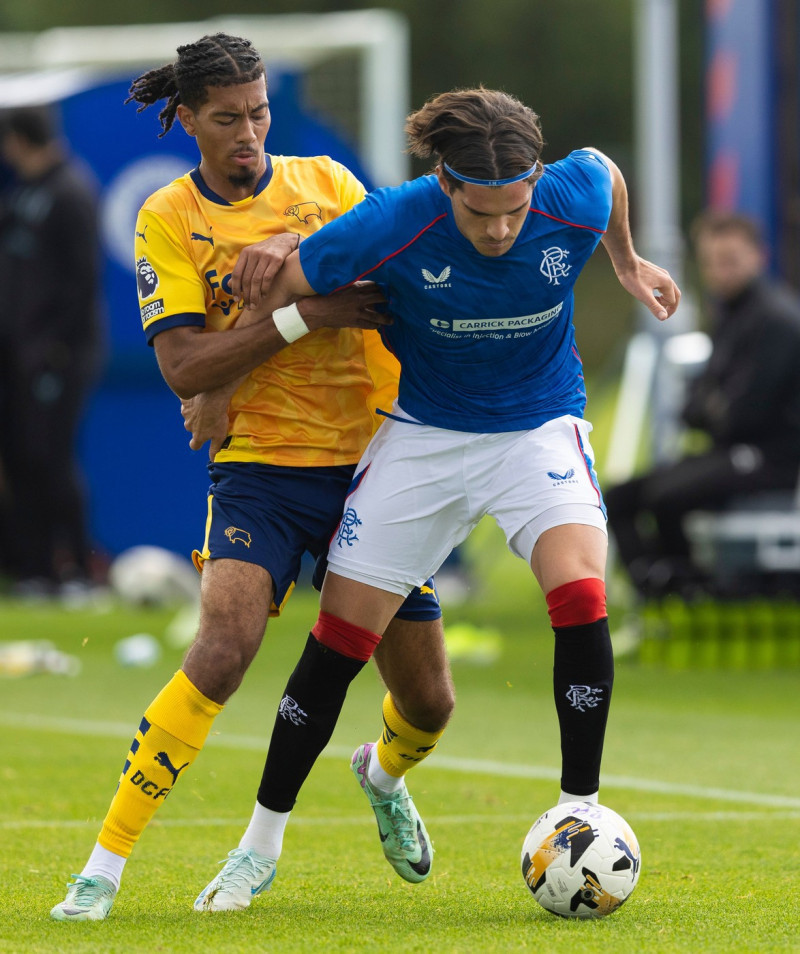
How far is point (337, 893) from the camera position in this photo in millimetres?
5043

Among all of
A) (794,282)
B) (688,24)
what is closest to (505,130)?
(794,282)

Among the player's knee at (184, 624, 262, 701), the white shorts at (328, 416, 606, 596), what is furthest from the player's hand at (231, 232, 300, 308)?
the player's knee at (184, 624, 262, 701)

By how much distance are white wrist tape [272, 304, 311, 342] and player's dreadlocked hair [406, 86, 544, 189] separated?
1.73 feet

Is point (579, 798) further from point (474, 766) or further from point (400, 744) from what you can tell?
point (474, 766)

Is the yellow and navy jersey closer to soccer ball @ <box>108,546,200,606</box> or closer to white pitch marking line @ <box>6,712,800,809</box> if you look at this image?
white pitch marking line @ <box>6,712,800,809</box>

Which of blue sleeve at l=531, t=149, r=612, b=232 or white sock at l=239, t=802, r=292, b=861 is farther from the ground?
blue sleeve at l=531, t=149, r=612, b=232

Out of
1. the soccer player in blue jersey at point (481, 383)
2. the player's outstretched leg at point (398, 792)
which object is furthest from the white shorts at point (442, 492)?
the player's outstretched leg at point (398, 792)

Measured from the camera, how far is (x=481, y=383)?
5004 millimetres

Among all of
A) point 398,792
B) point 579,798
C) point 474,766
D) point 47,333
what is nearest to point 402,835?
point 398,792

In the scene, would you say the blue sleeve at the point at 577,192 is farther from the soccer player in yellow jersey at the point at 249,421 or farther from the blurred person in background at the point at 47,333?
the blurred person in background at the point at 47,333

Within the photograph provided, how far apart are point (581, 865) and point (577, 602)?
66 centimetres

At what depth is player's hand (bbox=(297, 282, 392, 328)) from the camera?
4.87 metres

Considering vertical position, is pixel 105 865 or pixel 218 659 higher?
pixel 218 659

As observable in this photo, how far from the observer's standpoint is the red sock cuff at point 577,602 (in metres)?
4.74
